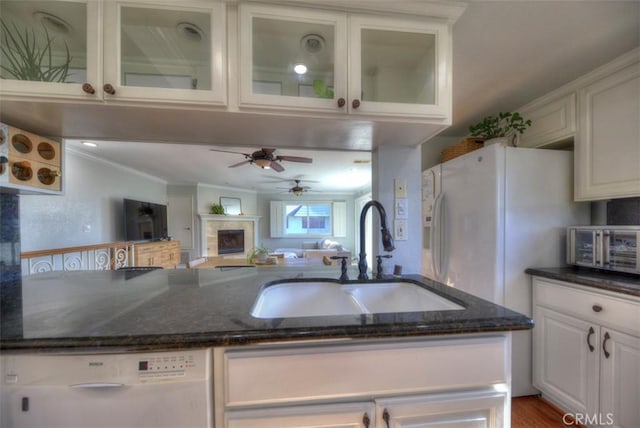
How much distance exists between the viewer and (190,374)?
656mm

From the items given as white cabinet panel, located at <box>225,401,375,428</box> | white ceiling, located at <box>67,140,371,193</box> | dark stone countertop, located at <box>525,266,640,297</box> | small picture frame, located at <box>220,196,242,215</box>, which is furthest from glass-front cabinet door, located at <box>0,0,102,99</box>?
small picture frame, located at <box>220,196,242,215</box>

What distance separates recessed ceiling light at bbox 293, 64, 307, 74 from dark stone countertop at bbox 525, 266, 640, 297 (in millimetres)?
1853

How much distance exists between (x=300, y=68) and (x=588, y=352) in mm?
2163

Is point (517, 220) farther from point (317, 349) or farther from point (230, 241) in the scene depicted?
point (230, 241)

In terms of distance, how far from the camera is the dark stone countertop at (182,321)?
642mm

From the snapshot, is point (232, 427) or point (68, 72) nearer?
point (232, 427)

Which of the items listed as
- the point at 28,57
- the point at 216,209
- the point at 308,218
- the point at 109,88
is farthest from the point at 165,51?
the point at 308,218

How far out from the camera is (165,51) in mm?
1060

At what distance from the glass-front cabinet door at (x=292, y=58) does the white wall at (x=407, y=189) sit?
0.57 m

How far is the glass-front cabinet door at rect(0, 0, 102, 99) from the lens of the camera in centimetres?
91

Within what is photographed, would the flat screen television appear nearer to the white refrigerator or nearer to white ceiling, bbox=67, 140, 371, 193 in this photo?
white ceiling, bbox=67, 140, 371, 193

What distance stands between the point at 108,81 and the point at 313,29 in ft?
2.69

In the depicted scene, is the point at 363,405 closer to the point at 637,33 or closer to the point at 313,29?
the point at 313,29

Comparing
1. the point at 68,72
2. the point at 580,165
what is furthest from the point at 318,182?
the point at 68,72
